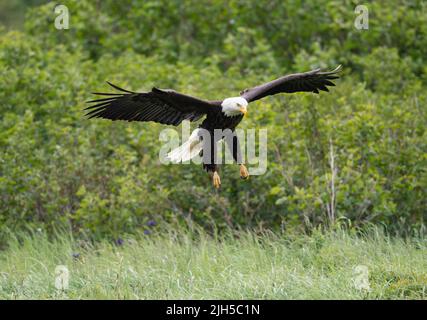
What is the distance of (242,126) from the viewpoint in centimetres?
998

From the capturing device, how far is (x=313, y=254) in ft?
26.8

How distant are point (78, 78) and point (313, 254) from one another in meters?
5.27

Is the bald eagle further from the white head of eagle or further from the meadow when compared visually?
the meadow

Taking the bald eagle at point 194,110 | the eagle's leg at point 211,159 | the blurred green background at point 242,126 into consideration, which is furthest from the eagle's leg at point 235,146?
the blurred green background at point 242,126

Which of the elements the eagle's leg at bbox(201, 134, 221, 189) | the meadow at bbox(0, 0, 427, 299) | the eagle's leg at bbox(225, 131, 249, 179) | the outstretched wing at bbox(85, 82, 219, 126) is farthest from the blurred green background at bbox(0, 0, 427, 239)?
the outstretched wing at bbox(85, 82, 219, 126)

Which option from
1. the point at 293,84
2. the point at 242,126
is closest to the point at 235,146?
the point at 293,84

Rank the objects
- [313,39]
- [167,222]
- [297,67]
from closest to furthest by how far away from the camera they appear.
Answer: [167,222], [297,67], [313,39]

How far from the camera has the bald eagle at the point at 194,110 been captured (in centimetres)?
769

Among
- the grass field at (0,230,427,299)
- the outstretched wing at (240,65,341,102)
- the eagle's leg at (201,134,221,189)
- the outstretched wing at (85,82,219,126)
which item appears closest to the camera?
the grass field at (0,230,427,299)

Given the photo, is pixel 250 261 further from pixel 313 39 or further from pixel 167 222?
pixel 313 39

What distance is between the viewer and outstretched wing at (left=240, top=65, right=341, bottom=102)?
7.97 m

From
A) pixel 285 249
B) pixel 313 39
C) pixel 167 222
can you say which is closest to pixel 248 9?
pixel 313 39

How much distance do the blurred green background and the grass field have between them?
0.57 meters

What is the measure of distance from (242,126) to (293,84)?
1.66 meters
